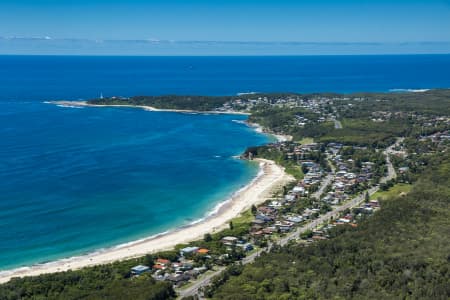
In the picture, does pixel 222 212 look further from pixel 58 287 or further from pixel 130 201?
pixel 58 287

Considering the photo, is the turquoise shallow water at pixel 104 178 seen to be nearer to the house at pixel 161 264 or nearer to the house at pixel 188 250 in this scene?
the house at pixel 188 250

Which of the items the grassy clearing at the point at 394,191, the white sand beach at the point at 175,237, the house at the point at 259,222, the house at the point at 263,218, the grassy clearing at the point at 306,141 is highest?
the grassy clearing at the point at 306,141

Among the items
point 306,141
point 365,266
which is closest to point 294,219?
point 365,266

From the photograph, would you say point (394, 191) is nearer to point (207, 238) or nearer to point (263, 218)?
point (263, 218)

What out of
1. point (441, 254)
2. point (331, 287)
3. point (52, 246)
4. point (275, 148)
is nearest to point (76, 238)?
point (52, 246)

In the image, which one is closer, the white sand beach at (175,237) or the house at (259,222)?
the white sand beach at (175,237)

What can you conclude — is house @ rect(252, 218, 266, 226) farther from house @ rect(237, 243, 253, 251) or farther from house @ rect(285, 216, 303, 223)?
Answer: house @ rect(237, 243, 253, 251)

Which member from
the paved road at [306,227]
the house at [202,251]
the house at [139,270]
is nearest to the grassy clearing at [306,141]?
the paved road at [306,227]
